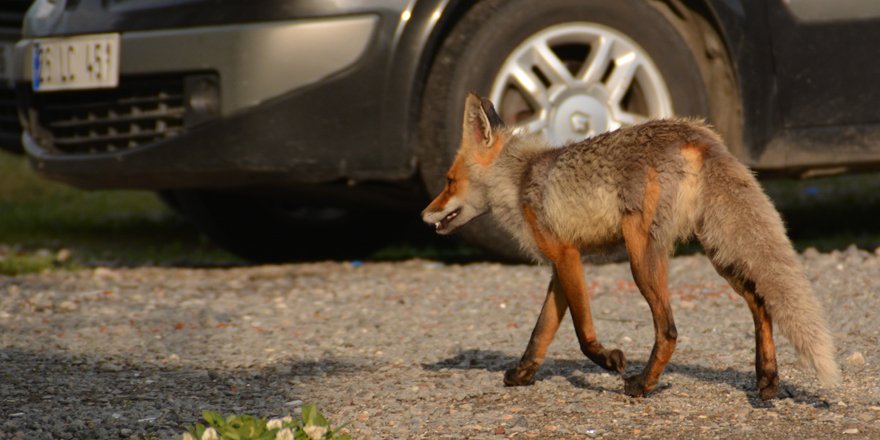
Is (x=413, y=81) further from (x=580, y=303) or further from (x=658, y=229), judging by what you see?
(x=658, y=229)

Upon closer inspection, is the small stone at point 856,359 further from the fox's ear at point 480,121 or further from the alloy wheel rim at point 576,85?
the alloy wheel rim at point 576,85

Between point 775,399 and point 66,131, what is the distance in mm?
3871

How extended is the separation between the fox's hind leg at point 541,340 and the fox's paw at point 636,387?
30cm

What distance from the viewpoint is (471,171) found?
4363 millimetres

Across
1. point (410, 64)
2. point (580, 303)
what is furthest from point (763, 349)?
point (410, 64)

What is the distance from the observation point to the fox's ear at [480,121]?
4.27m

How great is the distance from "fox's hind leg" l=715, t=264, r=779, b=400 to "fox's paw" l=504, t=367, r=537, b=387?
0.67 metres

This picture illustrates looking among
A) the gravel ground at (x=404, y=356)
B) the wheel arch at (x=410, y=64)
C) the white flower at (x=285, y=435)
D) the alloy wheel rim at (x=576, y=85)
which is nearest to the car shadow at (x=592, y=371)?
the gravel ground at (x=404, y=356)

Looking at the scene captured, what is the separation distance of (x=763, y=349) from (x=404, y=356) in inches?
51.2

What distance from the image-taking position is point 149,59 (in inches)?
229

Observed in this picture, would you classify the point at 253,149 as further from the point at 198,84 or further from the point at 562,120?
the point at 562,120

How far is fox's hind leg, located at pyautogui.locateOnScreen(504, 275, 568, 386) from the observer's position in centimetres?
404

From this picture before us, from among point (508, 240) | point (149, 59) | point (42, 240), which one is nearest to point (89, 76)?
point (149, 59)

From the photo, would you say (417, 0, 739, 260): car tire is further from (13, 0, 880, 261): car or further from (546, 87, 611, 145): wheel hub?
(546, 87, 611, 145): wheel hub
